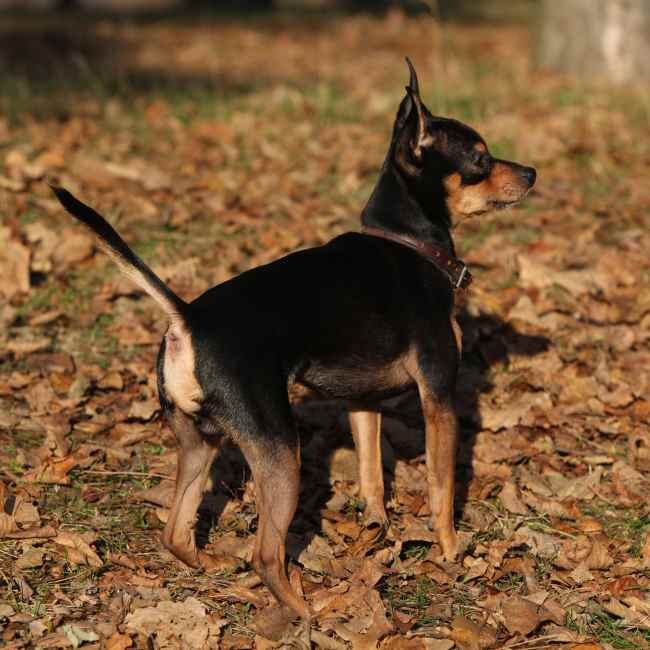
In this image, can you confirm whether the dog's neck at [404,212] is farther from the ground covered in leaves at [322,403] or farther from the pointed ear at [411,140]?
the ground covered in leaves at [322,403]

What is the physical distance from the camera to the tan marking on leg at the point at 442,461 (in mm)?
4668

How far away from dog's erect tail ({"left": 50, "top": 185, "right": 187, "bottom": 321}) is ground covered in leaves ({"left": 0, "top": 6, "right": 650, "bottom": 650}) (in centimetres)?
123

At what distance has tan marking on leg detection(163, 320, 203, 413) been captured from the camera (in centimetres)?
396

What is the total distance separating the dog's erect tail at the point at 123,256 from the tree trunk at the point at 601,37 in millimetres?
9116

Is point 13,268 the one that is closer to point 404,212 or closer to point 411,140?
point 404,212

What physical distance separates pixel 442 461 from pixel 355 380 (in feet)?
1.83

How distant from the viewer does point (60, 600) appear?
4199 mm

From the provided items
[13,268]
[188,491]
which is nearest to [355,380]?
[188,491]

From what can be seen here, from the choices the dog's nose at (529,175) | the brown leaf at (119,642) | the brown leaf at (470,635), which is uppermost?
the dog's nose at (529,175)

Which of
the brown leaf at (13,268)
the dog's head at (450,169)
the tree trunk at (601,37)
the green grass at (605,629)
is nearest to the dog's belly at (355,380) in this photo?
the dog's head at (450,169)

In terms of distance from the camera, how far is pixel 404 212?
16.2ft

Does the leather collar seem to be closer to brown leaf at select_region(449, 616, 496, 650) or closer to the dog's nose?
the dog's nose

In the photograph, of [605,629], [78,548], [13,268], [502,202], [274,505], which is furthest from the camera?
[13,268]

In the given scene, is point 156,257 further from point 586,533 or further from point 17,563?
point 586,533
